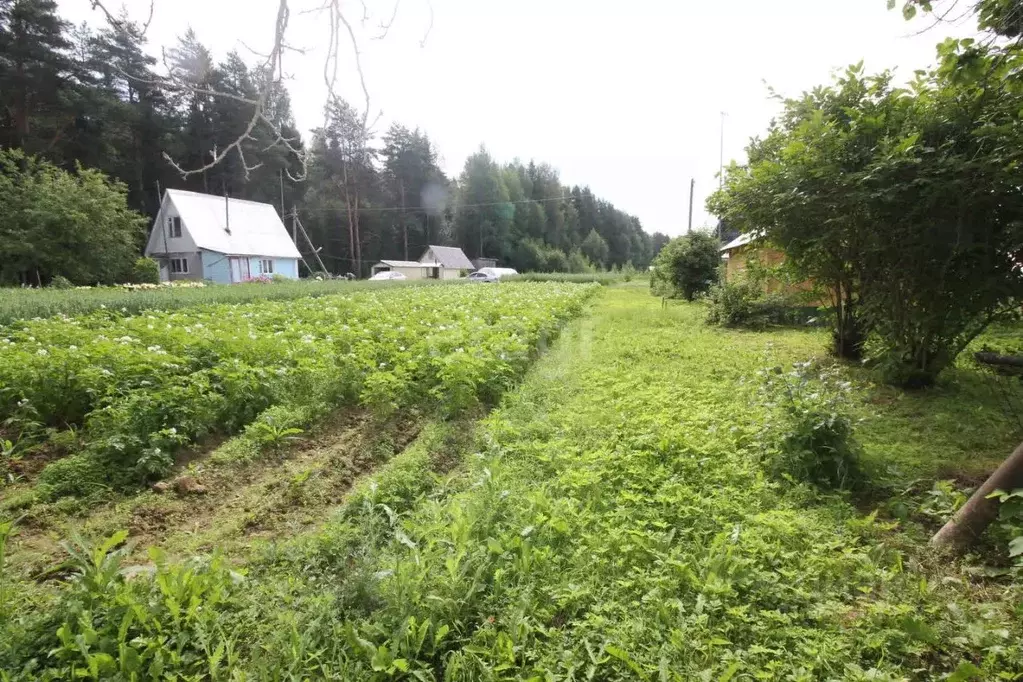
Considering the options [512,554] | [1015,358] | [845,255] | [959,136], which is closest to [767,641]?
[512,554]

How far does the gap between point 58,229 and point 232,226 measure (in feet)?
36.5

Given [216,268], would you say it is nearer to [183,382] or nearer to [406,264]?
[406,264]

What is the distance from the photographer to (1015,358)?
11.3ft

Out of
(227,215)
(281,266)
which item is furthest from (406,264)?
(227,215)

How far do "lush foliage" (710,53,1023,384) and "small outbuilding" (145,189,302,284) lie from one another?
32136mm

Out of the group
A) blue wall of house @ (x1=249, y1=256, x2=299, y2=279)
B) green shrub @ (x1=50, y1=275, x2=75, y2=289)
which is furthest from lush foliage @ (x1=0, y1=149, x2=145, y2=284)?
blue wall of house @ (x1=249, y1=256, x2=299, y2=279)

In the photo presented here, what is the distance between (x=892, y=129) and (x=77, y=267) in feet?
104

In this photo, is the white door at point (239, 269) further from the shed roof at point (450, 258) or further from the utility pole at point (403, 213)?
the utility pole at point (403, 213)

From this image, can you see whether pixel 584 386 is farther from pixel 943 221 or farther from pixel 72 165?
pixel 72 165

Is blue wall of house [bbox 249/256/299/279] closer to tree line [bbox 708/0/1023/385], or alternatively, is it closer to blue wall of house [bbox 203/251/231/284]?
blue wall of house [bbox 203/251/231/284]

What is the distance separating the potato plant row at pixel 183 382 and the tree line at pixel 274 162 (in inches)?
88.4

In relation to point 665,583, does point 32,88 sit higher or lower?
higher

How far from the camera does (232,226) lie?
34500mm

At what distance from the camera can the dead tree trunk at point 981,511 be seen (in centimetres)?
294
